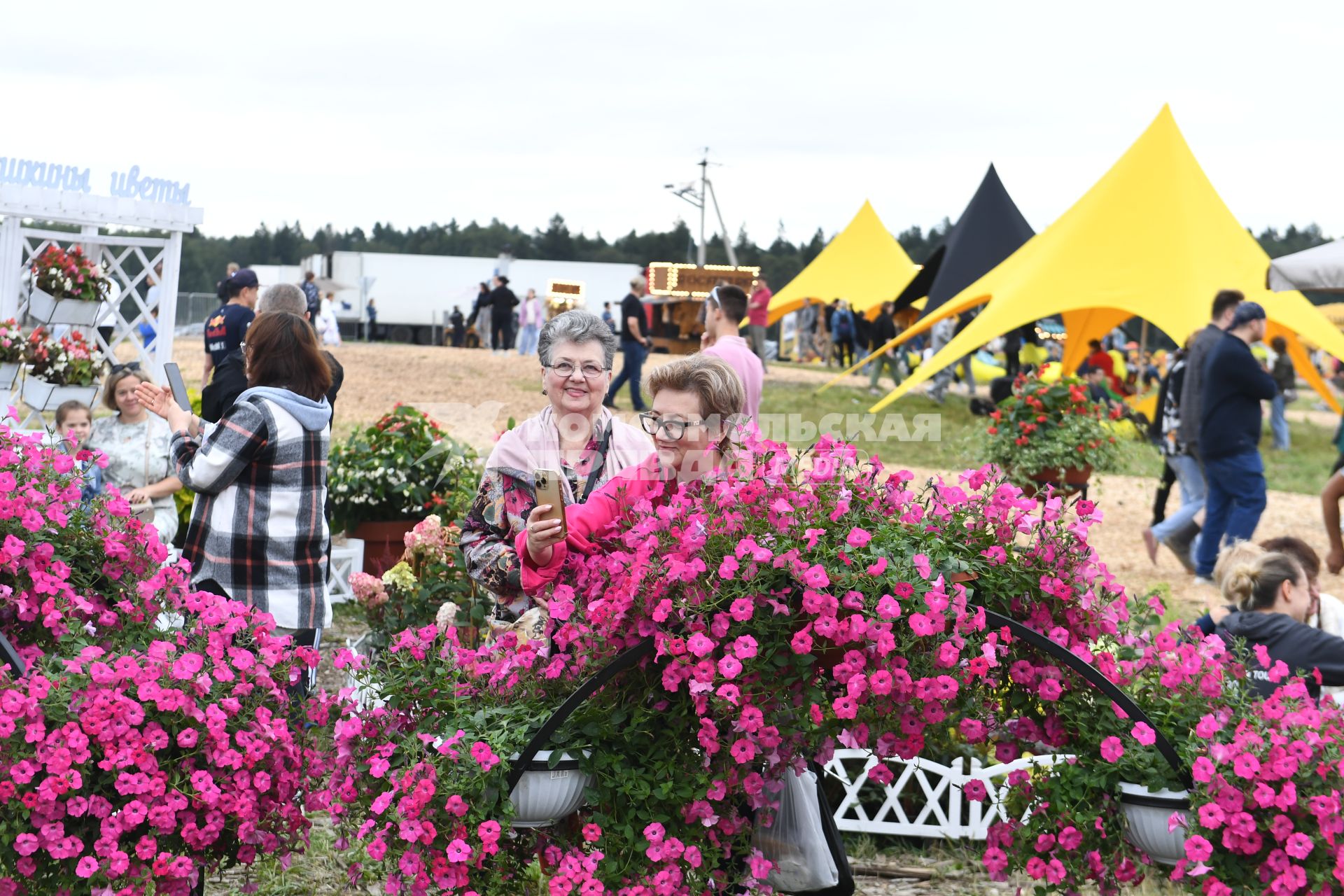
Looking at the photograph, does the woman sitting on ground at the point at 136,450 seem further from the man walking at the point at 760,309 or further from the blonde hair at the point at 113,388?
the man walking at the point at 760,309

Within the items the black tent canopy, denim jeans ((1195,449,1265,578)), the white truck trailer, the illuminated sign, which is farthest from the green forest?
denim jeans ((1195,449,1265,578))

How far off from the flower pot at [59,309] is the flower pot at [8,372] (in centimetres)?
69

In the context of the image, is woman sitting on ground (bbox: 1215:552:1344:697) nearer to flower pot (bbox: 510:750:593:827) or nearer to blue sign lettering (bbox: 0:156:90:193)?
flower pot (bbox: 510:750:593:827)

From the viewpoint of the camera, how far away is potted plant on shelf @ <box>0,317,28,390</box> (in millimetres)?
6551

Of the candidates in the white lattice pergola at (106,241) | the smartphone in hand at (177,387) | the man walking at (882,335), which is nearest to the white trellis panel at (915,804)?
the smartphone in hand at (177,387)

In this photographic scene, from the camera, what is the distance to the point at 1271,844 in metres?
2.12

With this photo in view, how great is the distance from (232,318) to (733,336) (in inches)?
99.6

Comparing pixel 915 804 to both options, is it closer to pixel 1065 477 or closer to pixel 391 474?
pixel 391 474

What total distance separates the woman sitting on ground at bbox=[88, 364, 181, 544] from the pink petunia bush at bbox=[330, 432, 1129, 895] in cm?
378

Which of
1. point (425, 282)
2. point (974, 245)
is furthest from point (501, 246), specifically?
point (974, 245)

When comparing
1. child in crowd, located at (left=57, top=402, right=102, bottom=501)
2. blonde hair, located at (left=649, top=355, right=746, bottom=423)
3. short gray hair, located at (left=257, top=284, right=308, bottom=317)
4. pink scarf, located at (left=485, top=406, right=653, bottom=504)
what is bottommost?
child in crowd, located at (left=57, top=402, right=102, bottom=501)

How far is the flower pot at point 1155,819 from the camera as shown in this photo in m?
2.21

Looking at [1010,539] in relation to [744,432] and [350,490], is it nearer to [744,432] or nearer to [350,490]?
[744,432]

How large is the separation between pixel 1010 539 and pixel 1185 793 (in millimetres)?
522
